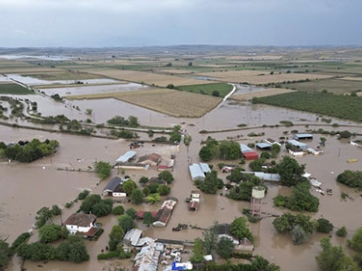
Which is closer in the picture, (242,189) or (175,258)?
(175,258)

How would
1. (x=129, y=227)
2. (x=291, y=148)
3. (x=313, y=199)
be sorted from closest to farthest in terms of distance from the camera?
(x=129, y=227)
(x=313, y=199)
(x=291, y=148)

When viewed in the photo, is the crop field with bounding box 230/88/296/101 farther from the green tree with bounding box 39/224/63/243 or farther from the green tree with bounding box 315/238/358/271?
the green tree with bounding box 39/224/63/243

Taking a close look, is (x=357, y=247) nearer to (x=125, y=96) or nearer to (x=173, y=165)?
(x=173, y=165)

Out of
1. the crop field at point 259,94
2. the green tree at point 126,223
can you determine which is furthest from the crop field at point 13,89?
the green tree at point 126,223

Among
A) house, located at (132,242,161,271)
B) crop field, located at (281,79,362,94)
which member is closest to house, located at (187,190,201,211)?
house, located at (132,242,161,271)

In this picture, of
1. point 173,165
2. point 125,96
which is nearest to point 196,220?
point 173,165

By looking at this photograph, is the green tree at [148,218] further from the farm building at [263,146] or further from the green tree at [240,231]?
the farm building at [263,146]

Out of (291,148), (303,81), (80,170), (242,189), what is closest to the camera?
(242,189)
